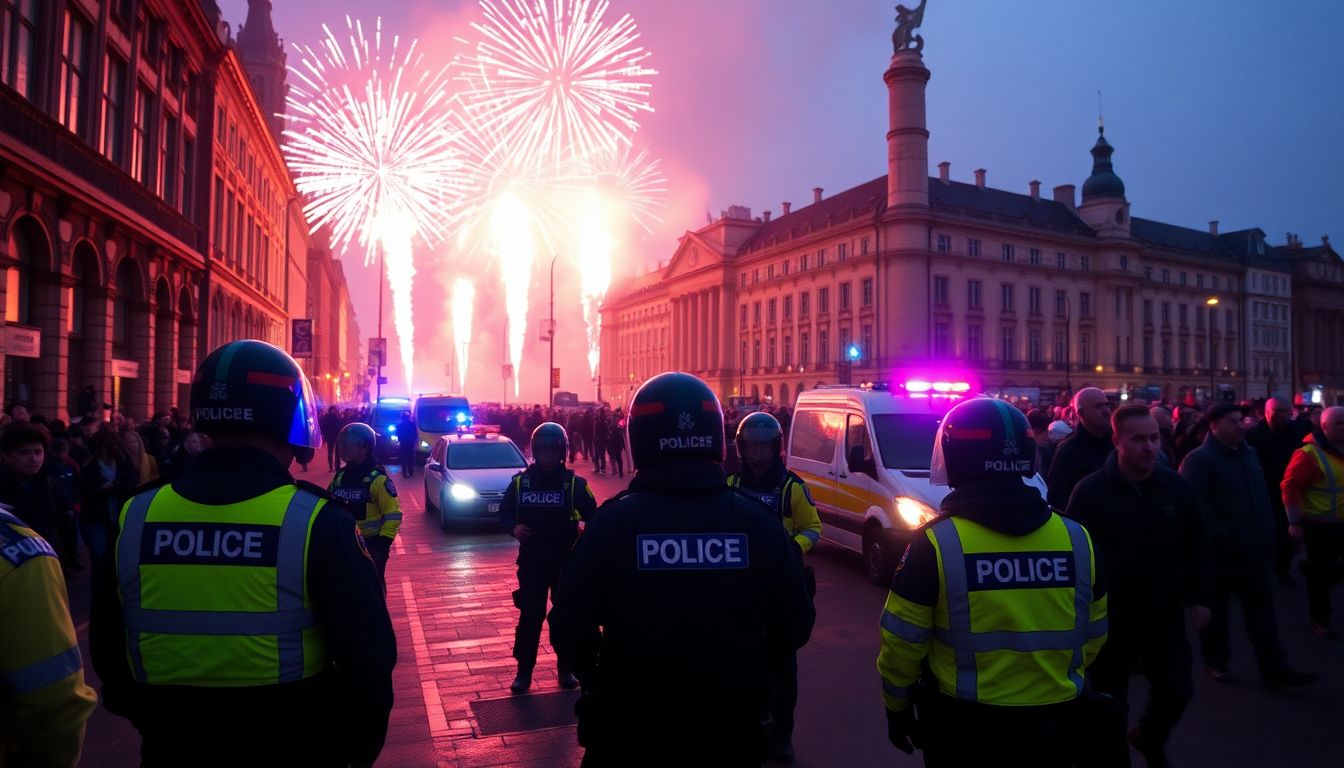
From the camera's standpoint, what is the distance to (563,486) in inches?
260

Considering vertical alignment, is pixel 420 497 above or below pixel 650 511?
below

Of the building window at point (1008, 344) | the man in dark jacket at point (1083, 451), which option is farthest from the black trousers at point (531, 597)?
the building window at point (1008, 344)

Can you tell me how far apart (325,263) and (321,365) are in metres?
20.9

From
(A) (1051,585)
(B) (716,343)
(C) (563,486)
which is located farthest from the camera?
(B) (716,343)

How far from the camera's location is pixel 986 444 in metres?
2.88

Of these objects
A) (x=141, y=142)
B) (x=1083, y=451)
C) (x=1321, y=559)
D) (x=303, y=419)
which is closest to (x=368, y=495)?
(x=303, y=419)

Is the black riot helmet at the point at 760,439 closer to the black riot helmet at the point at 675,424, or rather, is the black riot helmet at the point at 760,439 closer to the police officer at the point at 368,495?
the police officer at the point at 368,495

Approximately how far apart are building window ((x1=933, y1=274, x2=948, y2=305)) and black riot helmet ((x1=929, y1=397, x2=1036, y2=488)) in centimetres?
7100

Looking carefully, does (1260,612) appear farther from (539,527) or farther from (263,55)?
(263,55)

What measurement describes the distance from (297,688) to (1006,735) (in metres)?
2.12

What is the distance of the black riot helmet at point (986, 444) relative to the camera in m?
2.86

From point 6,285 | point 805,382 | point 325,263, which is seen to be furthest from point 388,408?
point 325,263

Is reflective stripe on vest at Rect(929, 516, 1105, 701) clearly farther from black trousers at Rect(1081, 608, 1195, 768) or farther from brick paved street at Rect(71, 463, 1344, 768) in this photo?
black trousers at Rect(1081, 608, 1195, 768)

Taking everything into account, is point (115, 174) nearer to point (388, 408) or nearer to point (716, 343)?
point (388, 408)
